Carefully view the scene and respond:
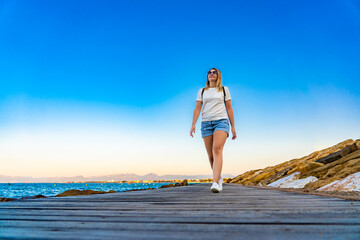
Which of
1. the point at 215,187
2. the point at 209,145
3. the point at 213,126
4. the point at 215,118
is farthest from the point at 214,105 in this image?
the point at 215,187

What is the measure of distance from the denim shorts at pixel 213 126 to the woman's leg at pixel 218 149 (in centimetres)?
10

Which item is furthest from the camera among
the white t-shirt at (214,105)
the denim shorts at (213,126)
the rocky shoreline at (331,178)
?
the rocky shoreline at (331,178)

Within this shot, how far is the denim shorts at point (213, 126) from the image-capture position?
214 inches

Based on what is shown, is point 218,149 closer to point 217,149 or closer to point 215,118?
point 217,149

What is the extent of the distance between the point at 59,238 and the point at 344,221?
1.65 m

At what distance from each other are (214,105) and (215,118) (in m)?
0.26

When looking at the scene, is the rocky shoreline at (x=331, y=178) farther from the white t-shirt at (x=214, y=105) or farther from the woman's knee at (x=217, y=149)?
the white t-shirt at (x=214, y=105)

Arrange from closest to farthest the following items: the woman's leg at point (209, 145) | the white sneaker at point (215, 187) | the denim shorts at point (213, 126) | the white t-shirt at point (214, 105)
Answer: the white sneaker at point (215, 187) < the denim shorts at point (213, 126) < the white t-shirt at point (214, 105) < the woman's leg at point (209, 145)

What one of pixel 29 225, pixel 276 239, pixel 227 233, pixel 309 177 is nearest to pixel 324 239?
pixel 276 239

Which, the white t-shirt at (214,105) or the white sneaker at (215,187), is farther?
the white t-shirt at (214,105)

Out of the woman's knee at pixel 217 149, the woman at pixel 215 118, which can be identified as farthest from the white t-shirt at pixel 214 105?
the woman's knee at pixel 217 149

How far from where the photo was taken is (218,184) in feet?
18.5

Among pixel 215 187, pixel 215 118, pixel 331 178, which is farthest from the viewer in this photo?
pixel 331 178

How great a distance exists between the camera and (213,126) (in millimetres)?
5574
